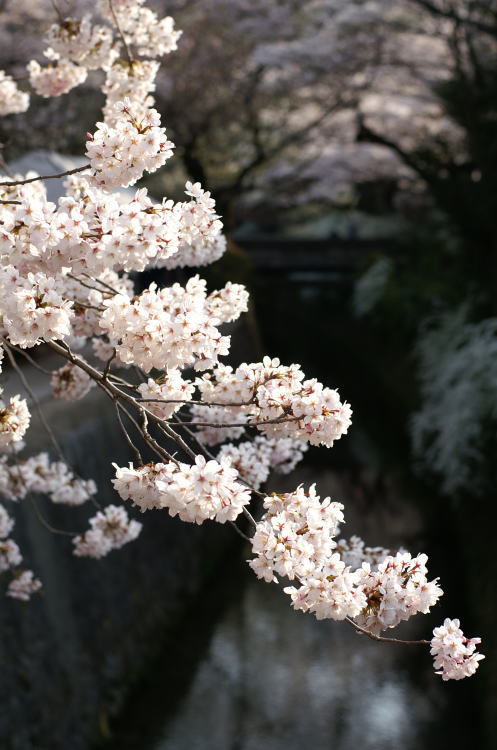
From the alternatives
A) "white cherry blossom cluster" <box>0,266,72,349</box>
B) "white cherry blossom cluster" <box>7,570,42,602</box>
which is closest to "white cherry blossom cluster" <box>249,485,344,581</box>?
"white cherry blossom cluster" <box>0,266,72,349</box>

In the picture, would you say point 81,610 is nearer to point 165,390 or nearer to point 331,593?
point 165,390

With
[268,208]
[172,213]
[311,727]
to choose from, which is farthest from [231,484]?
[268,208]

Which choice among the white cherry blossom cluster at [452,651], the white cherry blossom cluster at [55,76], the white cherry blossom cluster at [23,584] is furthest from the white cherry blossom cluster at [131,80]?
the white cherry blossom cluster at [452,651]

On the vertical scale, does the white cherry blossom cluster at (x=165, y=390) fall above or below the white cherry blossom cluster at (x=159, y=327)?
above

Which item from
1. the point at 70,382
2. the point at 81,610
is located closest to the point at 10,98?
the point at 70,382

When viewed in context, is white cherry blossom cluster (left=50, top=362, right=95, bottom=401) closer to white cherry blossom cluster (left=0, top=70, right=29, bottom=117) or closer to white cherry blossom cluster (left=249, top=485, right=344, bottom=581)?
white cherry blossom cluster (left=249, top=485, right=344, bottom=581)

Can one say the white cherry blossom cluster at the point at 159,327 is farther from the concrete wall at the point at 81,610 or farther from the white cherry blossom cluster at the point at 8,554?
the concrete wall at the point at 81,610
